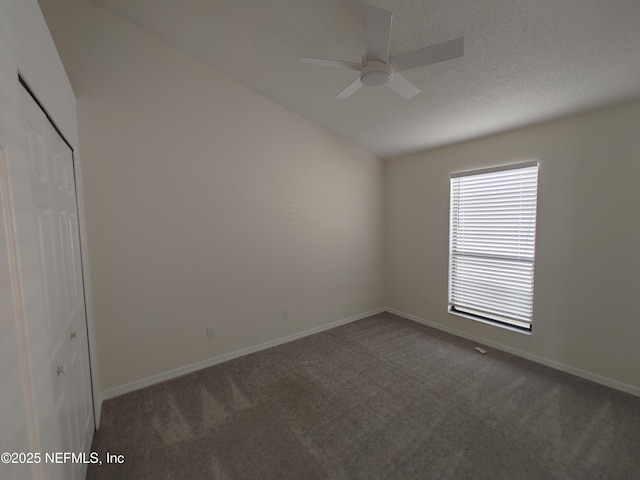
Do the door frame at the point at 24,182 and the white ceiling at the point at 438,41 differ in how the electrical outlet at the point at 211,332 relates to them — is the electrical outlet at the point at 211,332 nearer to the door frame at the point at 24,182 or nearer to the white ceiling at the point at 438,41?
the door frame at the point at 24,182

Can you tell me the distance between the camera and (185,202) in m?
2.51

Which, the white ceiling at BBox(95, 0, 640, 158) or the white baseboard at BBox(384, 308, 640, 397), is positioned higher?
the white ceiling at BBox(95, 0, 640, 158)

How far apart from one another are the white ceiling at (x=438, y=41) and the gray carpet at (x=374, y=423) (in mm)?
2534

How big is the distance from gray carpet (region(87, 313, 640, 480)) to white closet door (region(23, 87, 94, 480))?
1.56 feet

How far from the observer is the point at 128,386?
2281 millimetres

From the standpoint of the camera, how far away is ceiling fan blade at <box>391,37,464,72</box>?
1.44 meters

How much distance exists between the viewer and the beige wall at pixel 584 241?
219 centimetres

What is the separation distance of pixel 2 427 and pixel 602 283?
3.71 meters

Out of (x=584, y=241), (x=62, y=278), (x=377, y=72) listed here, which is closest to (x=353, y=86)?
(x=377, y=72)

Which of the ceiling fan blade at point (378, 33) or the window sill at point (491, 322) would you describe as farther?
the window sill at point (491, 322)

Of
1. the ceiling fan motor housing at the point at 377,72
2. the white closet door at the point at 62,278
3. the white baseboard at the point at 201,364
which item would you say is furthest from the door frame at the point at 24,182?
the white baseboard at the point at 201,364

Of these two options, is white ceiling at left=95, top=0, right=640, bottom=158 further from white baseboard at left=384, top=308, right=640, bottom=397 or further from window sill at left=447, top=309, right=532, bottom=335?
white baseboard at left=384, top=308, right=640, bottom=397

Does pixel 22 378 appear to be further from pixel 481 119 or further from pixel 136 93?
pixel 481 119

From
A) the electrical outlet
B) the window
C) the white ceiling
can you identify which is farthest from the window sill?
the electrical outlet
